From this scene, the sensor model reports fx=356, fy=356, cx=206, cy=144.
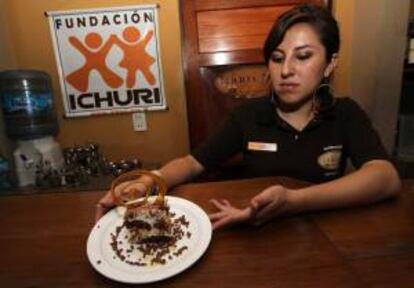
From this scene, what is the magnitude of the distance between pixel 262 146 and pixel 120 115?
157 centimetres

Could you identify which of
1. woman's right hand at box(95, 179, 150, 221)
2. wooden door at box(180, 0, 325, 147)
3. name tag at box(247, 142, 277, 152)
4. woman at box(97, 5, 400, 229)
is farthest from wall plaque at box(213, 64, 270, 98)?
woman's right hand at box(95, 179, 150, 221)

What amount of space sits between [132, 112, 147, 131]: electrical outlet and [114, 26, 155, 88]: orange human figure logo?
21cm

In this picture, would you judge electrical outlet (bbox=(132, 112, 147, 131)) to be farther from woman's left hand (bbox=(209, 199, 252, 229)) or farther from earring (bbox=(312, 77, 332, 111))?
woman's left hand (bbox=(209, 199, 252, 229))

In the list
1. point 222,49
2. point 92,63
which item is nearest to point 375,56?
point 222,49

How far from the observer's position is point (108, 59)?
2.51 meters

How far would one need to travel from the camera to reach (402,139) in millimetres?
2533

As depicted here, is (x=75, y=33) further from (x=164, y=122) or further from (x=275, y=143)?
(x=275, y=143)

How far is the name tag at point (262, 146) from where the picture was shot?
4.29 feet

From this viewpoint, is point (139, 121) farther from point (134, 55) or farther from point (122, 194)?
point (122, 194)

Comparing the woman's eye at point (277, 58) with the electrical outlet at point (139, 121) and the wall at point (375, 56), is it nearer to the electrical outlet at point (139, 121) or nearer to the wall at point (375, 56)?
the wall at point (375, 56)

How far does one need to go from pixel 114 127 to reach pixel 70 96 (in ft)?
1.24

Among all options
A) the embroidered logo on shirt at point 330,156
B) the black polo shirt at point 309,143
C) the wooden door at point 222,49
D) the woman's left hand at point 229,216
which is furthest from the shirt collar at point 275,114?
the wooden door at point 222,49

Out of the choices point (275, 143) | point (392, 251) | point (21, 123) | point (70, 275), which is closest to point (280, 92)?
point (275, 143)

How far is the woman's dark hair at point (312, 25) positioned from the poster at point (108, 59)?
4.64 ft
